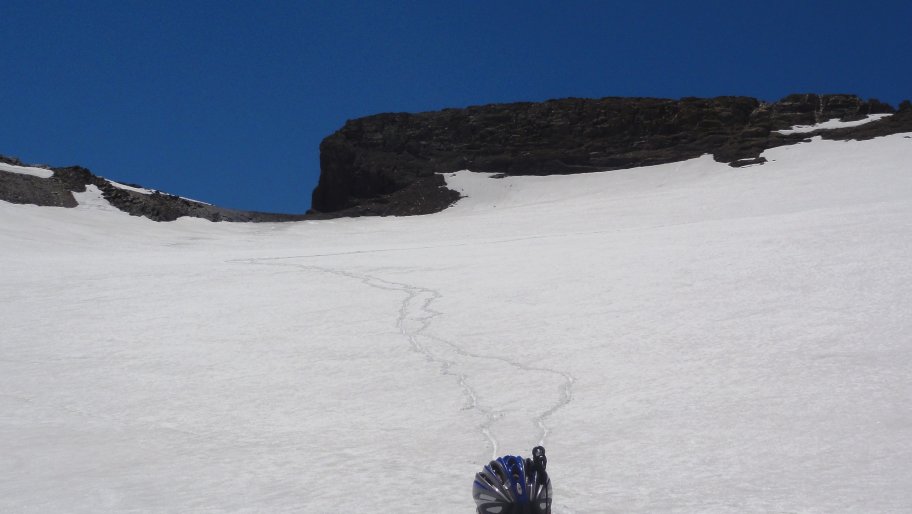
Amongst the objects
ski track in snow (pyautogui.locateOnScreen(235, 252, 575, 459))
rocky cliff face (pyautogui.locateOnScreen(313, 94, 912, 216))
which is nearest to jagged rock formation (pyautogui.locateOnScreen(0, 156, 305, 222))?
rocky cliff face (pyautogui.locateOnScreen(313, 94, 912, 216))

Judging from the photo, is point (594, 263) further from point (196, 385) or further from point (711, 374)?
point (196, 385)

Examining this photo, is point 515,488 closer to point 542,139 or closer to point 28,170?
point 28,170

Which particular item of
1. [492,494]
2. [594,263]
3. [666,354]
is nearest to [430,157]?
[594,263]

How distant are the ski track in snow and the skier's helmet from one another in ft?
6.97

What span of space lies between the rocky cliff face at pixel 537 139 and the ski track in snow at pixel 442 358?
3977cm

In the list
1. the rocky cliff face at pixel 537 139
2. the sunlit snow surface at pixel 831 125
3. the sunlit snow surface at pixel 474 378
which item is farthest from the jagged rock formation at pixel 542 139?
the sunlit snow surface at pixel 474 378

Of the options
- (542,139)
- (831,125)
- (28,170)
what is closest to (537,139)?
(542,139)

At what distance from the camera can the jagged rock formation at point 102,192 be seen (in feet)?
129

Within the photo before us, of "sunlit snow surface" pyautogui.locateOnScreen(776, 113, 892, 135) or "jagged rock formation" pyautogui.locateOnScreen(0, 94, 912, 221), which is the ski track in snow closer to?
"jagged rock formation" pyautogui.locateOnScreen(0, 94, 912, 221)

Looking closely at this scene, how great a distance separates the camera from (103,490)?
522 cm

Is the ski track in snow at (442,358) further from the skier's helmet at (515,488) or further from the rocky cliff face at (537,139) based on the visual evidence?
the rocky cliff face at (537,139)

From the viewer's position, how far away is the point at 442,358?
8.52 metres

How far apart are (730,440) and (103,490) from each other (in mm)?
4167

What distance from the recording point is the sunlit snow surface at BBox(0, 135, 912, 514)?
5145 millimetres
